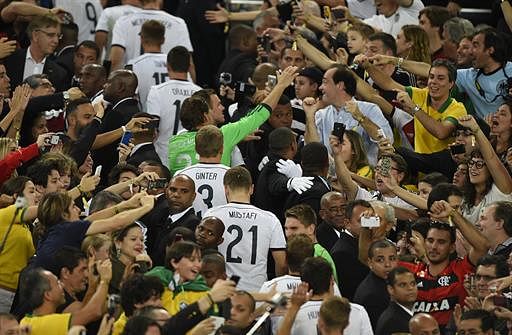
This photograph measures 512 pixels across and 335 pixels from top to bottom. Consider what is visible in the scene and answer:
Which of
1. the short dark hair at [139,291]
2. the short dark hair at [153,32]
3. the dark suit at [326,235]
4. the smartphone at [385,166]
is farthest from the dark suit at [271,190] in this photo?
the short dark hair at [139,291]

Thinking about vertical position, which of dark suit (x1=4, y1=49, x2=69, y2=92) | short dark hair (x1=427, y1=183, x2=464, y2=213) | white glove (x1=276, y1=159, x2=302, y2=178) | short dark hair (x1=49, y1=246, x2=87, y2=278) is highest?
short dark hair (x1=49, y1=246, x2=87, y2=278)

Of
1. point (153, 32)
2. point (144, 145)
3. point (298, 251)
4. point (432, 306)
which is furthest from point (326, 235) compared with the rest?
point (153, 32)

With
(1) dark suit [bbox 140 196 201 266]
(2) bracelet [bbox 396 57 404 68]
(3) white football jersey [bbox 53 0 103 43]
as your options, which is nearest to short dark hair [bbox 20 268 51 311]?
(1) dark suit [bbox 140 196 201 266]

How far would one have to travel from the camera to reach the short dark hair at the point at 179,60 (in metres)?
16.0

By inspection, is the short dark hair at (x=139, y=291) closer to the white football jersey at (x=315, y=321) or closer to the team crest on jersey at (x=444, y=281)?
the white football jersey at (x=315, y=321)

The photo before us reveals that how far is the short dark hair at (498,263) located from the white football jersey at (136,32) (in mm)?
6386

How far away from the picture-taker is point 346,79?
50.0 feet

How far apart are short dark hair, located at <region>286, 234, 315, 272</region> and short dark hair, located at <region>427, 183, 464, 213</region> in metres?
1.69

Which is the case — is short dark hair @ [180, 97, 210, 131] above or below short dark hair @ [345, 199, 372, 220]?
below

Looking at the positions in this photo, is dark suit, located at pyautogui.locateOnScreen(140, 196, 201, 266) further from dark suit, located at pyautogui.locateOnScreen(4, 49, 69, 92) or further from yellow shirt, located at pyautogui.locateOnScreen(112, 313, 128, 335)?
dark suit, located at pyautogui.locateOnScreen(4, 49, 69, 92)

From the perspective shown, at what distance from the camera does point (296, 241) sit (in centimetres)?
1217

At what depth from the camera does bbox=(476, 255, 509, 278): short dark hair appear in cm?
1230

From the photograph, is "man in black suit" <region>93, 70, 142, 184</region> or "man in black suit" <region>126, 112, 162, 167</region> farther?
"man in black suit" <region>93, 70, 142, 184</region>

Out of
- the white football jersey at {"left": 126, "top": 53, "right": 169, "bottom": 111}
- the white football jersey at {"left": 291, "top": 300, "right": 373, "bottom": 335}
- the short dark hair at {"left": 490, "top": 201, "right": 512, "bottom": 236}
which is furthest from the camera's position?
the white football jersey at {"left": 126, "top": 53, "right": 169, "bottom": 111}
